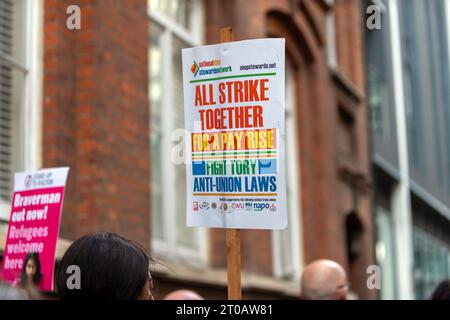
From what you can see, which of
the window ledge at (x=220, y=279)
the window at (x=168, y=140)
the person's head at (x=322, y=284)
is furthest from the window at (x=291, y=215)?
the person's head at (x=322, y=284)

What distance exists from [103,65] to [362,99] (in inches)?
355

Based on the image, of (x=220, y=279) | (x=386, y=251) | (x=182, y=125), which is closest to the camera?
(x=220, y=279)

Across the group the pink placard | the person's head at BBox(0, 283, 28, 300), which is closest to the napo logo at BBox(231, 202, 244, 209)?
the person's head at BBox(0, 283, 28, 300)

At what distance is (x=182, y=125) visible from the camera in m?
10.7

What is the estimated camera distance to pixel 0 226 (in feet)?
25.0

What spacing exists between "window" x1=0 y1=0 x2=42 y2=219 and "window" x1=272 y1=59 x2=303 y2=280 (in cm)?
525

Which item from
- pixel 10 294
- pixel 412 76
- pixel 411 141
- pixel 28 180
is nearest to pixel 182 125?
pixel 28 180

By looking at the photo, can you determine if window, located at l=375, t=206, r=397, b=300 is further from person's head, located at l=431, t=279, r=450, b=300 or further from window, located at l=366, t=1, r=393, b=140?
person's head, located at l=431, t=279, r=450, b=300

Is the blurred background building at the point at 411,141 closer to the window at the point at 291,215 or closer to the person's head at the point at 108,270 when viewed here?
the window at the point at 291,215

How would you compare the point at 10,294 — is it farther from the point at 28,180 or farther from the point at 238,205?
the point at 28,180

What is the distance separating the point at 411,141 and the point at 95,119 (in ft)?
54.3

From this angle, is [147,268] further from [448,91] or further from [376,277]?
[448,91]

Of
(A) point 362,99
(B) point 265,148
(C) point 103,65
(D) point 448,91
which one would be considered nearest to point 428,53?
(D) point 448,91

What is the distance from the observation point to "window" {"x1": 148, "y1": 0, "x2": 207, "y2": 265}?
1009 cm
